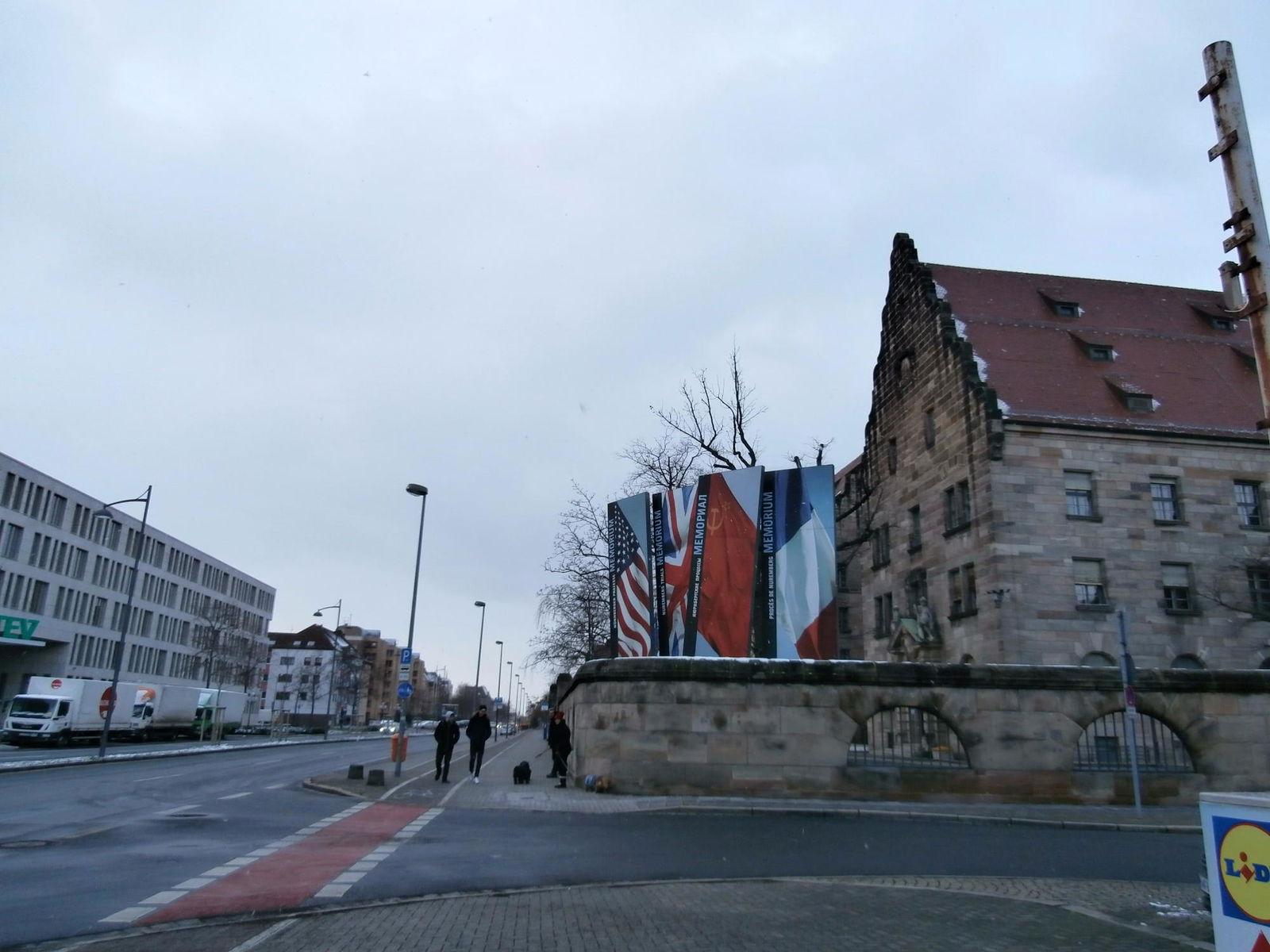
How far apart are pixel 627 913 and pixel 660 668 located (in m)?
11.5

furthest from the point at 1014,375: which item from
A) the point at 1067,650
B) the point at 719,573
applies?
the point at 719,573

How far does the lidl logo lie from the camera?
471 cm

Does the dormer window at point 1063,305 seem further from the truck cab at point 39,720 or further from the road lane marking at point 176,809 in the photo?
the truck cab at point 39,720

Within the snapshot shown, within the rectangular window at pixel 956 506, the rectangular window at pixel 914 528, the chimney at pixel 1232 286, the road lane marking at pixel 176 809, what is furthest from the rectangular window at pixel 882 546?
the chimney at pixel 1232 286

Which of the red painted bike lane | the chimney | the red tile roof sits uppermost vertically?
the red tile roof

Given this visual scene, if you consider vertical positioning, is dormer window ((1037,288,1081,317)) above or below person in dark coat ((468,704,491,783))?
above

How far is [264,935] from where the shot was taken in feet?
23.6

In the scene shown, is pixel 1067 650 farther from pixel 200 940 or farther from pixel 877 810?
pixel 200 940

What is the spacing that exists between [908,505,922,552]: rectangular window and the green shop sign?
54.5m

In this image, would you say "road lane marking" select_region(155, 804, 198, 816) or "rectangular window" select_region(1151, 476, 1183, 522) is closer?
"road lane marking" select_region(155, 804, 198, 816)

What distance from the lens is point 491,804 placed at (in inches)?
720

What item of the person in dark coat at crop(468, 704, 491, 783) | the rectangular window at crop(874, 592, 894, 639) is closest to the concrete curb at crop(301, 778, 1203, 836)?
the person in dark coat at crop(468, 704, 491, 783)

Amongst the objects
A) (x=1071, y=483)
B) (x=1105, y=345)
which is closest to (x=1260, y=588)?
(x=1071, y=483)

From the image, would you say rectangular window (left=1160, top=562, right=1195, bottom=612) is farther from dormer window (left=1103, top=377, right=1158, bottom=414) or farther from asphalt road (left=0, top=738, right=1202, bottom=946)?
asphalt road (left=0, top=738, right=1202, bottom=946)
